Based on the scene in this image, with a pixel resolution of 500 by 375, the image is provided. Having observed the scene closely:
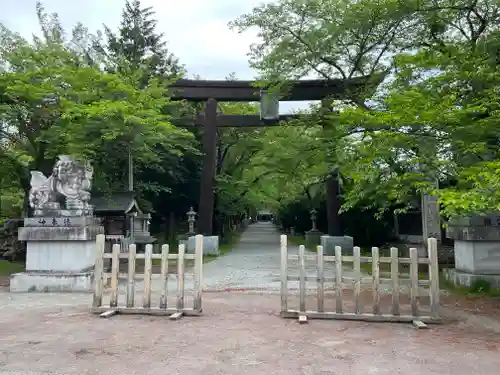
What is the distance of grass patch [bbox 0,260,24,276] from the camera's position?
14.1 metres

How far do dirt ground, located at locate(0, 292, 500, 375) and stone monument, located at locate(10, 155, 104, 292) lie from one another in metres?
2.45

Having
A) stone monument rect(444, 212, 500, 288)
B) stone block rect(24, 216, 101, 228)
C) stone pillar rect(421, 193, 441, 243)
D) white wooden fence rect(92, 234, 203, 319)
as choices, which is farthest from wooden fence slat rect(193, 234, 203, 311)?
stone pillar rect(421, 193, 441, 243)

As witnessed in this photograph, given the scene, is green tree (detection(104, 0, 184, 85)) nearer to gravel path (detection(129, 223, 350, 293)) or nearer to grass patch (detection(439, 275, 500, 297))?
gravel path (detection(129, 223, 350, 293))

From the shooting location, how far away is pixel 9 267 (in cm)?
1513

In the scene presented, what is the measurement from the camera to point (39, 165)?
1527 cm

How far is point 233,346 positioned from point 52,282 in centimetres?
643

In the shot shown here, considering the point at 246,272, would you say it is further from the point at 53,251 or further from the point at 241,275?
the point at 53,251

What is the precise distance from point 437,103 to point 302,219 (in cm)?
2561

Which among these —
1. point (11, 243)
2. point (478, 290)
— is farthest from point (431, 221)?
point (11, 243)

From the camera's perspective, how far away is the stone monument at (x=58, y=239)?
398 inches

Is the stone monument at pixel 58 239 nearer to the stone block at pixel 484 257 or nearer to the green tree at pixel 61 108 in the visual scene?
the green tree at pixel 61 108

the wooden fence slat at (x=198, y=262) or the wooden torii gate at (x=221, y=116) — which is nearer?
the wooden fence slat at (x=198, y=262)

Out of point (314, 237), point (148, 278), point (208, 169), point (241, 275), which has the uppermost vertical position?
point (208, 169)

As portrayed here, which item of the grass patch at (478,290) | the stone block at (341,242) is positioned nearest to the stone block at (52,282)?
the grass patch at (478,290)
